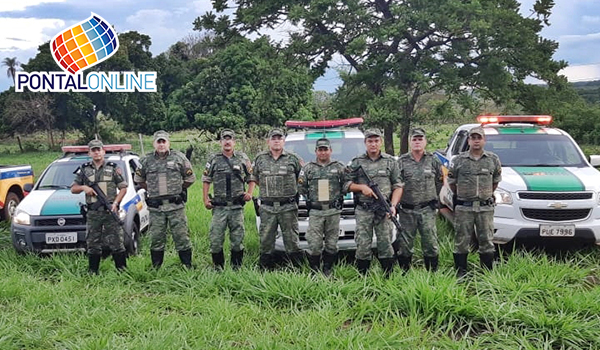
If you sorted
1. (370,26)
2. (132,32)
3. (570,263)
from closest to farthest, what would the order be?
(570,263) → (370,26) → (132,32)

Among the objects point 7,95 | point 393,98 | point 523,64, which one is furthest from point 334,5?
point 7,95

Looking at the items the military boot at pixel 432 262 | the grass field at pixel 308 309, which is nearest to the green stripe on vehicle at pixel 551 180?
the grass field at pixel 308 309

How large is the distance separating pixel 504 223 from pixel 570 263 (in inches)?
29.9

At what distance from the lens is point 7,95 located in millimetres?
35312

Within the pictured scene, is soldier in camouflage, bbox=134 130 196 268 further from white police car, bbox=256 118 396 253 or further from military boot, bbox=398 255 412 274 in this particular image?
military boot, bbox=398 255 412 274

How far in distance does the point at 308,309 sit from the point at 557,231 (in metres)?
2.95

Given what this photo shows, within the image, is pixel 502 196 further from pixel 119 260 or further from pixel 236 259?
pixel 119 260

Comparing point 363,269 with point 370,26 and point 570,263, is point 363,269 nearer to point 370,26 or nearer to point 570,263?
point 570,263

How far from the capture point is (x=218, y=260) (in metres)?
5.59

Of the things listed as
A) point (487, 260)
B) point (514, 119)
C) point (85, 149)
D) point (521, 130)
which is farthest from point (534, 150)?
point (85, 149)

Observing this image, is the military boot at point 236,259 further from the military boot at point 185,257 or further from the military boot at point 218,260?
the military boot at point 185,257

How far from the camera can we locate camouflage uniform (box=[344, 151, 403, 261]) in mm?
5035

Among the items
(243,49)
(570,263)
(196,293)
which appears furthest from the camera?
(243,49)

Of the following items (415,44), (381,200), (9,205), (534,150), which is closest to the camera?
(381,200)
